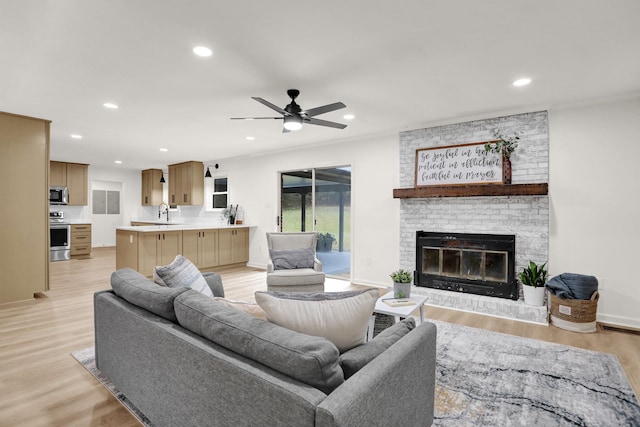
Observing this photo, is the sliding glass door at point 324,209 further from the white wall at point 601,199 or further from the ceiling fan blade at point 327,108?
the white wall at point 601,199

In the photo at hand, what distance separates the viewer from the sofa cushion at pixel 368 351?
1234 millimetres

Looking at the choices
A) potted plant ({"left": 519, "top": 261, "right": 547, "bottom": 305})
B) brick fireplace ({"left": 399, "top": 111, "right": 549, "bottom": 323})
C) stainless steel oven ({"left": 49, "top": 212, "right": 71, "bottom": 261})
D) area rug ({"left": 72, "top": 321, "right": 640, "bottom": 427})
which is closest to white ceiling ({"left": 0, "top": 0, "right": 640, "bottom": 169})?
brick fireplace ({"left": 399, "top": 111, "right": 549, "bottom": 323})

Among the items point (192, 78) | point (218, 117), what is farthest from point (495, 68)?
point (218, 117)

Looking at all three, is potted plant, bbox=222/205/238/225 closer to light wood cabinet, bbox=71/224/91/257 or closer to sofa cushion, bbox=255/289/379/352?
light wood cabinet, bbox=71/224/91/257

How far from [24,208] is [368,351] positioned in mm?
4950

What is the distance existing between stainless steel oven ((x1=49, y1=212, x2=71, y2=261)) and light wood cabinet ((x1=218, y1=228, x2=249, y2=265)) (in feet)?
13.2

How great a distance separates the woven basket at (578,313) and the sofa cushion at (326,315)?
3084mm

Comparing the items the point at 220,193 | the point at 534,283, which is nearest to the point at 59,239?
the point at 220,193

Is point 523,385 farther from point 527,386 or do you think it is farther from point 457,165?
point 457,165

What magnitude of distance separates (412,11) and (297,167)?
4314mm

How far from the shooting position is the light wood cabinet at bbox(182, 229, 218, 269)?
243 inches

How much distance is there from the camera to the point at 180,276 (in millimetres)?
2160

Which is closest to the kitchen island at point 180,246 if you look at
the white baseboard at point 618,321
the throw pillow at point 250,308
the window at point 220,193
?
the window at point 220,193

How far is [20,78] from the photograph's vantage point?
304 centimetres
